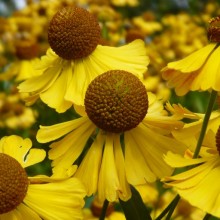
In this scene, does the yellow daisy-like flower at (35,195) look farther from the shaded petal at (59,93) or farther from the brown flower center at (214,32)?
the brown flower center at (214,32)

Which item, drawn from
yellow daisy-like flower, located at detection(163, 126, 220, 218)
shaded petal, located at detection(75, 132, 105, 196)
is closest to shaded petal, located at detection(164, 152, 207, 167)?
yellow daisy-like flower, located at detection(163, 126, 220, 218)

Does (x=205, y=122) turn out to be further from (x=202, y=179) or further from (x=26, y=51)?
(x=26, y=51)

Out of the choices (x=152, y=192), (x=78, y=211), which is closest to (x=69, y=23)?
(x=78, y=211)

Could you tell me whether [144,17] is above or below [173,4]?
above

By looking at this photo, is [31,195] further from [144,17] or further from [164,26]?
[164,26]

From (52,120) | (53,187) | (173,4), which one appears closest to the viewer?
(53,187)

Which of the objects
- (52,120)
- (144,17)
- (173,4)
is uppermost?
(52,120)

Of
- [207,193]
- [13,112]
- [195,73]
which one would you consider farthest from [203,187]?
[13,112]

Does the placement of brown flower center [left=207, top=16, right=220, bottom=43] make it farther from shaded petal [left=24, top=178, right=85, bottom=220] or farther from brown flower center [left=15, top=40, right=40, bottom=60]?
brown flower center [left=15, top=40, right=40, bottom=60]
